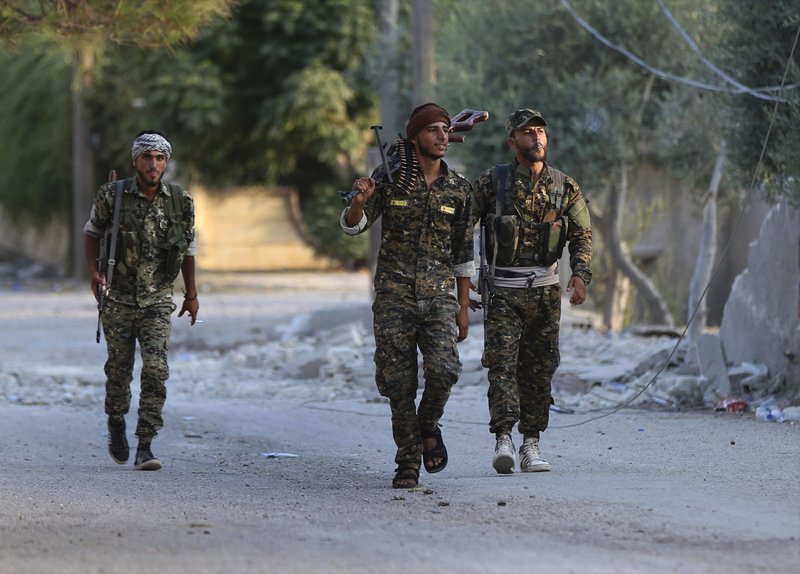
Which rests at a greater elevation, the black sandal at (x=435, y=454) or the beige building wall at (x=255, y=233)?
the black sandal at (x=435, y=454)

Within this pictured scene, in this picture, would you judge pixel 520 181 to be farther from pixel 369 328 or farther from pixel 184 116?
pixel 184 116

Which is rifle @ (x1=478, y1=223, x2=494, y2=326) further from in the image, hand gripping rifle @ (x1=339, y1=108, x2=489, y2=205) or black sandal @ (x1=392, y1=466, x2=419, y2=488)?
black sandal @ (x1=392, y1=466, x2=419, y2=488)

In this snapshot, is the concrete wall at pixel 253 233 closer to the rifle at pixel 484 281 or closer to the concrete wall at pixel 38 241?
the concrete wall at pixel 38 241

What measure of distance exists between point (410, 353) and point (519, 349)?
2.51ft

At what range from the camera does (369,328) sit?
625 inches

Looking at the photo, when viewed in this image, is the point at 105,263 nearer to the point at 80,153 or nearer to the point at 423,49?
the point at 423,49

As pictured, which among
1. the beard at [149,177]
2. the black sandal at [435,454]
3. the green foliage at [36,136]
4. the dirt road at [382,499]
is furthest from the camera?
the green foliage at [36,136]

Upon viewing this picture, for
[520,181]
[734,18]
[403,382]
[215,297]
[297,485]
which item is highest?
[734,18]

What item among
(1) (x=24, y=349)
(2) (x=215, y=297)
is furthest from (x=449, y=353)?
(2) (x=215, y=297)

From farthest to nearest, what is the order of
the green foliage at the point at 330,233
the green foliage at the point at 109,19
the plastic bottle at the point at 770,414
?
the green foliage at the point at 330,233 < the plastic bottle at the point at 770,414 < the green foliage at the point at 109,19

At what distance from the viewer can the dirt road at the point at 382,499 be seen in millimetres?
5086

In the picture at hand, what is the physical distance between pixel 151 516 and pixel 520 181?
97.4 inches

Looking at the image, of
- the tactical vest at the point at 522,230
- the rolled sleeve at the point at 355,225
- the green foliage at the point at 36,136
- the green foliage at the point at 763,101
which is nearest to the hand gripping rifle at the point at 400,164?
the rolled sleeve at the point at 355,225

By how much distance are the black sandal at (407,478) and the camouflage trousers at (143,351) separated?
1.68 meters
